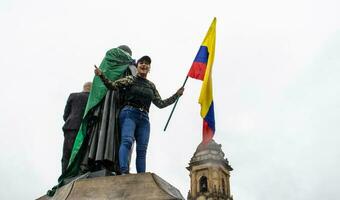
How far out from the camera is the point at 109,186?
155 inches

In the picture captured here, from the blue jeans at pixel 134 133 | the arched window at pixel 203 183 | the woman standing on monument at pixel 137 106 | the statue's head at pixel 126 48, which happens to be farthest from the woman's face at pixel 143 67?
the arched window at pixel 203 183

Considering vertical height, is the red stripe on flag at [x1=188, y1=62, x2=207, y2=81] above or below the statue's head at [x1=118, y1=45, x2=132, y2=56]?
below

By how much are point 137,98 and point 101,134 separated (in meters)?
0.57

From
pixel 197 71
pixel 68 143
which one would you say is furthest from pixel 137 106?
pixel 197 71

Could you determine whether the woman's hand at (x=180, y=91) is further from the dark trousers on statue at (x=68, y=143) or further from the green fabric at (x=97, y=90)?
the dark trousers on statue at (x=68, y=143)

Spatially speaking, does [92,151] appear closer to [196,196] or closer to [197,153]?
[196,196]

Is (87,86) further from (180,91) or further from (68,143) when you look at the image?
(180,91)

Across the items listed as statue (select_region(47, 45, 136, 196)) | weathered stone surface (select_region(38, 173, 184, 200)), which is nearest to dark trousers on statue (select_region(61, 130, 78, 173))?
statue (select_region(47, 45, 136, 196))

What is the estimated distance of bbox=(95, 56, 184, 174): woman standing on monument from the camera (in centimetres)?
482

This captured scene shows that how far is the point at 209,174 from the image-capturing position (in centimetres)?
5641

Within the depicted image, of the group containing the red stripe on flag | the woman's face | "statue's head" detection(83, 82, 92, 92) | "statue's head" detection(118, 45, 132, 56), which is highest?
"statue's head" detection(118, 45, 132, 56)

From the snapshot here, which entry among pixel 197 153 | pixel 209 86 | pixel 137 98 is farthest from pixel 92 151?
pixel 197 153

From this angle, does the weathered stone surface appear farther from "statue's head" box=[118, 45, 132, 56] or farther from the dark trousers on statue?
"statue's head" box=[118, 45, 132, 56]

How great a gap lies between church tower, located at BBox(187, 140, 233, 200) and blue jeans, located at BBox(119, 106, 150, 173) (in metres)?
49.6
